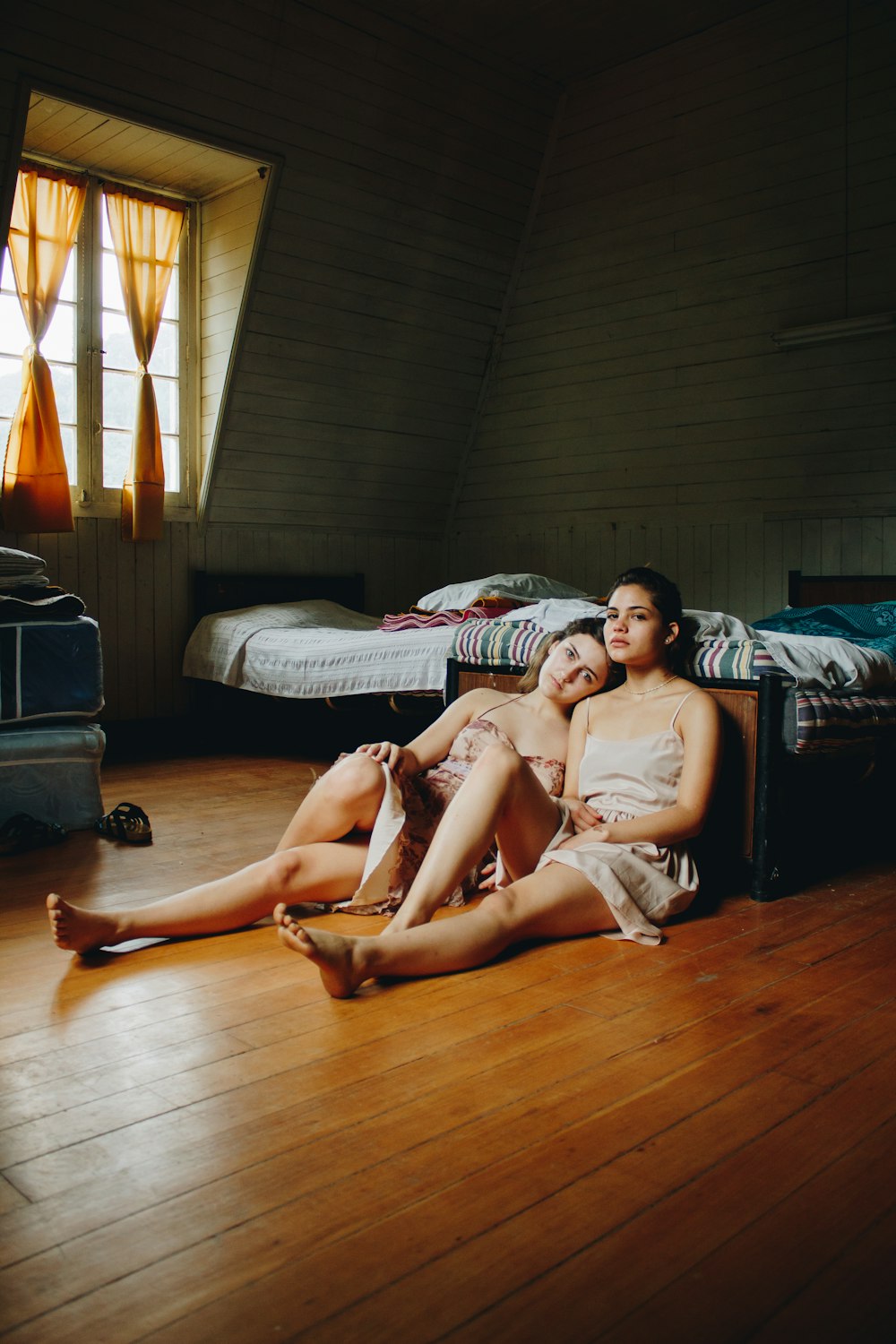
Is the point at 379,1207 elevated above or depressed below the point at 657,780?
below

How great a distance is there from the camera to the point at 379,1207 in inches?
50.0

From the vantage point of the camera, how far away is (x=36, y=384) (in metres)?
4.93

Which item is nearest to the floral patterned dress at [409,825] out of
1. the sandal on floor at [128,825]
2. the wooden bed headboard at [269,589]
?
the sandal on floor at [128,825]

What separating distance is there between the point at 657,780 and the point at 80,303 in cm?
417

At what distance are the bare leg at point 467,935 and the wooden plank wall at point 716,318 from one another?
3.45 metres

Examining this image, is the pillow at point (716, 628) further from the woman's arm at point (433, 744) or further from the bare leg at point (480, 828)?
the bare leg at point (480, 828)

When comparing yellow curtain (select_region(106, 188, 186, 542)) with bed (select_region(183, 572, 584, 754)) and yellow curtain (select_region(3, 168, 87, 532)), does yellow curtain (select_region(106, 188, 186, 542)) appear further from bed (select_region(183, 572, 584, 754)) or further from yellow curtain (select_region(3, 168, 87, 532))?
bed (select_region(183, 572, 584, 754))

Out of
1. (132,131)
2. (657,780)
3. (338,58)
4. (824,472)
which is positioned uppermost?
(338,58)

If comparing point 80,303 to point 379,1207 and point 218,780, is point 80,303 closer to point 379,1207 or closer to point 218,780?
point 218,780

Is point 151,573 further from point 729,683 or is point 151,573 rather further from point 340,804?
point 729,683

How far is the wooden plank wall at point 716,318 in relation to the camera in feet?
15.9

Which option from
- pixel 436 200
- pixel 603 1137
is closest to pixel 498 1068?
pixel 603 1137

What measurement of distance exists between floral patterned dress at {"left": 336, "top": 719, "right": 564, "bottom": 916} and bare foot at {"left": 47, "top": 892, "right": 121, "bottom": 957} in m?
0.53

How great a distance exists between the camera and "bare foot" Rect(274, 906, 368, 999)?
176 cm
